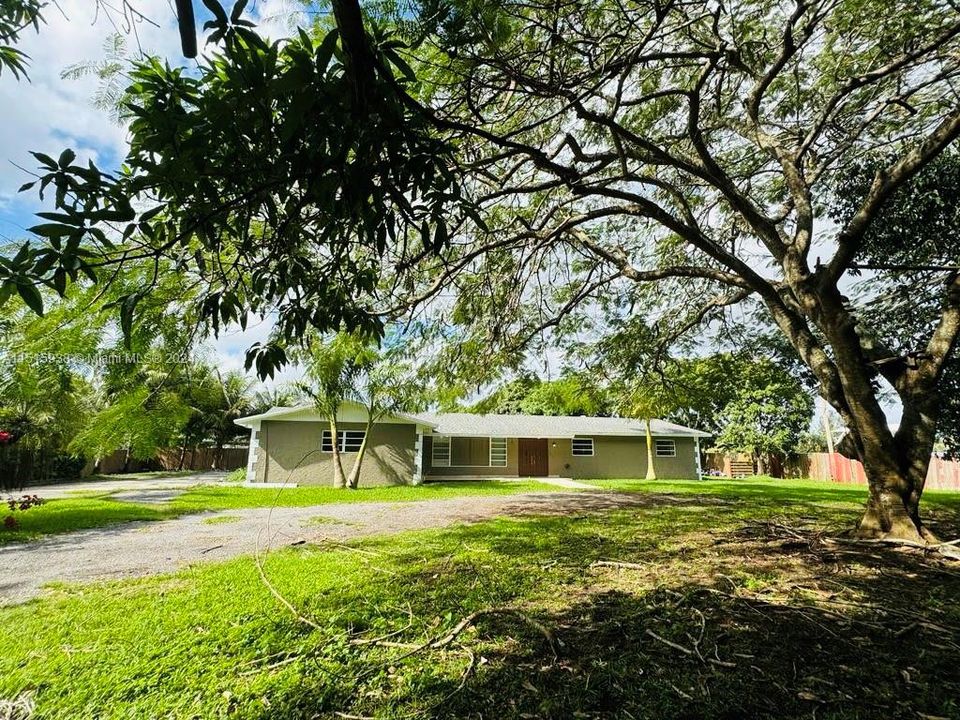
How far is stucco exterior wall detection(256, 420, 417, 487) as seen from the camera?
19047 mm

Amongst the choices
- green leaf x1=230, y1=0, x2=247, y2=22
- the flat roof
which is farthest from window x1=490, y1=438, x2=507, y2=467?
green leaf x1=230, y1=0, x2=247, y2=22

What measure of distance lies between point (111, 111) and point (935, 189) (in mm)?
10058

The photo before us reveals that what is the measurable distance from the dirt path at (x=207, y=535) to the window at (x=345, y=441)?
25.1 ft

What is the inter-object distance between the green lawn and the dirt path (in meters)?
0.69

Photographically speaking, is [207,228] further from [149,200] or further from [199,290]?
[199,290]

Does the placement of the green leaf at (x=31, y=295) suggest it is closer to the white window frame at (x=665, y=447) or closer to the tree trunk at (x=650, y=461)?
the tree trunk at (x=650, y=461)

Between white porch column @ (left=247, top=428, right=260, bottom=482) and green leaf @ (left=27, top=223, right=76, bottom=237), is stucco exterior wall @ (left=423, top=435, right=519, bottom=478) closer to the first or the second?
white porch column @ (left=247, top=428, right=260, bottom=482)

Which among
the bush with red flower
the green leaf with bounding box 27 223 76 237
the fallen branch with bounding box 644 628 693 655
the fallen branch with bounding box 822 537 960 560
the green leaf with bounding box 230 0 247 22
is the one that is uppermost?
the green leaf with bounding box 230 0 247 22

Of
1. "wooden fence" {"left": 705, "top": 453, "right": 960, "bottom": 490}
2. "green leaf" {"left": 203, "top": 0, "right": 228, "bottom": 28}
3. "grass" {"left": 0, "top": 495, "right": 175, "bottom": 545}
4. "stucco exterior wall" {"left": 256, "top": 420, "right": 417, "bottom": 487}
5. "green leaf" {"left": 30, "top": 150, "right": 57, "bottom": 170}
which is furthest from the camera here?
"wooden fence" {"left": 705, "top": 453, "right": 960, "bottom": 490}

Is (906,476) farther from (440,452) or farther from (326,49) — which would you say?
(440,452)

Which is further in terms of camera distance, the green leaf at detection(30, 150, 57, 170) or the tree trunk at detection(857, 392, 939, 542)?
the tree trunk at detection(857, 392, 939, 542)

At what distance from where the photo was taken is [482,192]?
6.31 m

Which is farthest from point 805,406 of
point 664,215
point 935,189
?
point 664,215

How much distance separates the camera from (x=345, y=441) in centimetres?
1984
